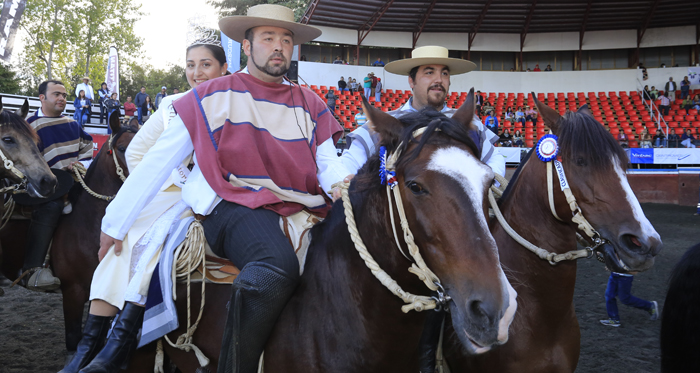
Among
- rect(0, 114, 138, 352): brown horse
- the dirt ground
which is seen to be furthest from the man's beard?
the dirt ground

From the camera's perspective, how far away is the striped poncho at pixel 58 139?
5113 millimetres

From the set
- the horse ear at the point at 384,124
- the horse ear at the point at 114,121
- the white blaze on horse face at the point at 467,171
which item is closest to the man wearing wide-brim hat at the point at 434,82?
the horse ear at the point at 384,124

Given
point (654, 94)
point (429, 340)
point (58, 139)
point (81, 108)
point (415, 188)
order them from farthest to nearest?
1. point (654, 94)
2. point (81, 108)
3. point (58, 139)
4. point (429, 340)
5. point (415, 188)

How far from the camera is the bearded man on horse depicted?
445cm

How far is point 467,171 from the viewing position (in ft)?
5.39

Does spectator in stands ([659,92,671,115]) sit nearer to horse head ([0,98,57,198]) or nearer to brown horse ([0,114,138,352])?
brown horse ([0,114,138,352])

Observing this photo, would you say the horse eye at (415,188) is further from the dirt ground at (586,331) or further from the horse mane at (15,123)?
the horse mane at (15,123)

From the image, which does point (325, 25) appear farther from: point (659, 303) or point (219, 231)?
point (219, 231)

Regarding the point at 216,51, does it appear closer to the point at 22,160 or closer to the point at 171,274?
the point at 22,160

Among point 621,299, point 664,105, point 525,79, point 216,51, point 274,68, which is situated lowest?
point 621,299

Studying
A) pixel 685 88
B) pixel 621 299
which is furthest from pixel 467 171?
pixel 685 88

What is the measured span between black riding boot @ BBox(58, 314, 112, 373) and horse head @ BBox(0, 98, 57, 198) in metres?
2.46

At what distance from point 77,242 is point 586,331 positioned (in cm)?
550

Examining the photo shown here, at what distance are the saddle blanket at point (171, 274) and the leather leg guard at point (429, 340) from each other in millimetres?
804
